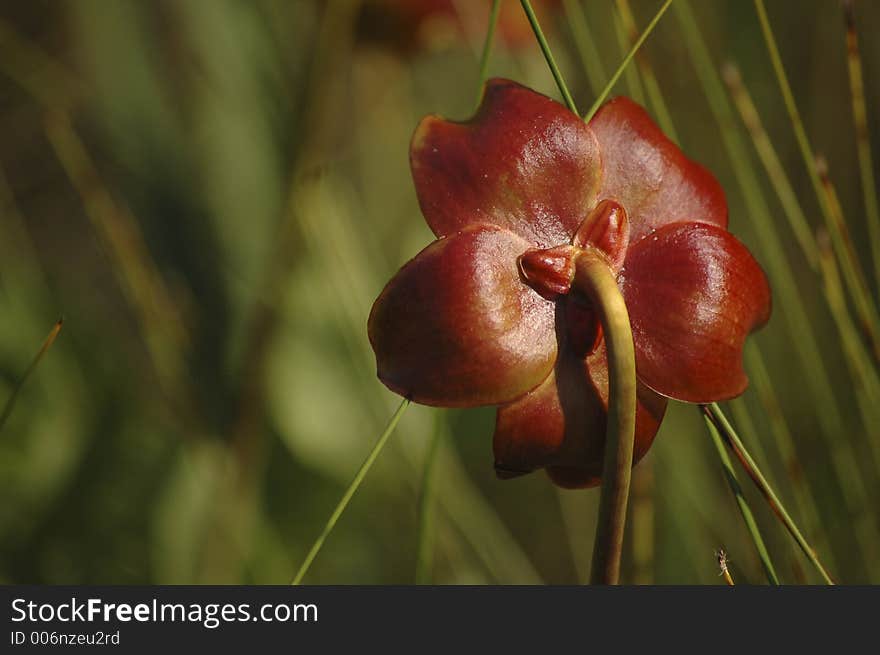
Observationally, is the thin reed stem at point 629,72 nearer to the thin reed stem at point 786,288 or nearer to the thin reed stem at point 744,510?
the thin reed stem at point 786,288

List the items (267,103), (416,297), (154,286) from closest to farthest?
(416,297), (154,286), (267,103)

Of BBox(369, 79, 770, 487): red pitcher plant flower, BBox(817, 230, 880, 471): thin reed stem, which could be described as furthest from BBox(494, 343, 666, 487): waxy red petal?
BBox(817, 230, 880, 471): thin reed stem

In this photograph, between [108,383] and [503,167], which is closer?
[503,167]

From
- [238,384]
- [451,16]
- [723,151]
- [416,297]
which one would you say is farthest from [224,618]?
[723,151]

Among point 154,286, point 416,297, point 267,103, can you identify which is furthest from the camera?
point 267,103

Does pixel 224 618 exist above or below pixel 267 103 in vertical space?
below

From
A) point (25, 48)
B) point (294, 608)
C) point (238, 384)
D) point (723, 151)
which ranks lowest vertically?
point (294, 608)

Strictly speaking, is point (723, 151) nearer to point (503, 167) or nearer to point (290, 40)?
point (290, 40)

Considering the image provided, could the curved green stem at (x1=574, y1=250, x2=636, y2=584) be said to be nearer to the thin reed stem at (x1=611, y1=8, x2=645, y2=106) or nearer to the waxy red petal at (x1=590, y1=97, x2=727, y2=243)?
the waxy red petal at (x1=590, y1=97, x2=727, y2=243)
